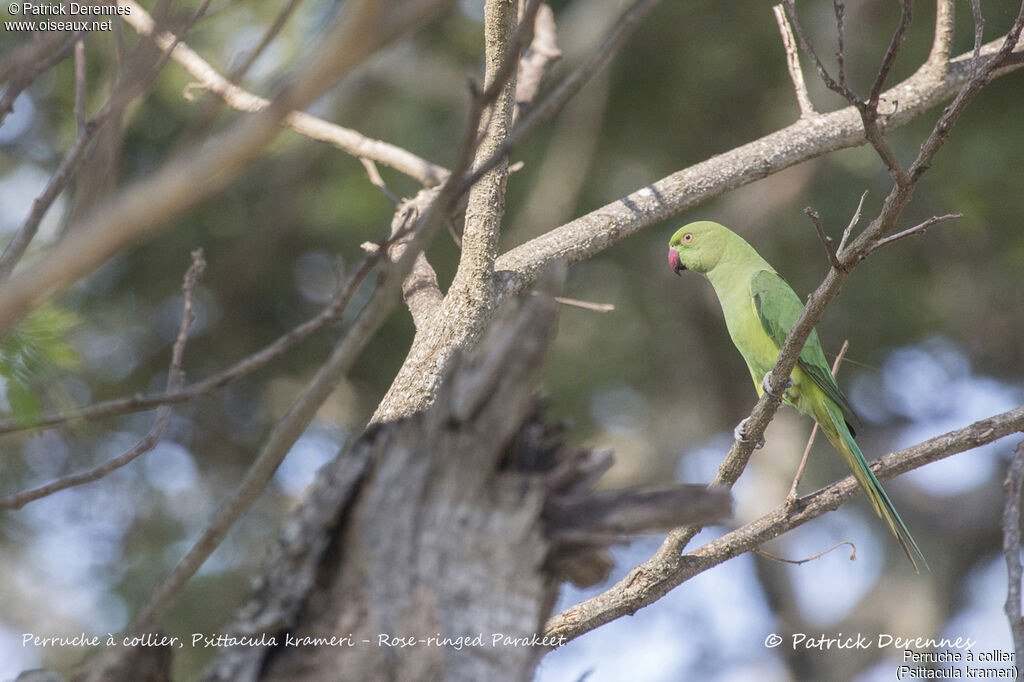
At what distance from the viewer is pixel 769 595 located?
960 centimetres

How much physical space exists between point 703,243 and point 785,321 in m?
0.98

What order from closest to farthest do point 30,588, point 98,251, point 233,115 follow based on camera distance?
point 98,251 → point 233,115 → point 30,588

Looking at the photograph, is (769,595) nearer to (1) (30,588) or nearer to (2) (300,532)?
(1) (30,588)

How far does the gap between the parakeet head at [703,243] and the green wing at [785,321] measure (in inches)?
21.5

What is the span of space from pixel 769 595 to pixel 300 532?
8.97m

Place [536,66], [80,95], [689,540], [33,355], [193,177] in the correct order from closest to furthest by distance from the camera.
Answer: [193,177] → [33,355] → [80,95] → [689,540] → [536,66]

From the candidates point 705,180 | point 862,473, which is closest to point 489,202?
point 705,180

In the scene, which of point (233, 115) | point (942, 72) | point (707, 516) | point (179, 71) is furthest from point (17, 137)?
point (707, 516)

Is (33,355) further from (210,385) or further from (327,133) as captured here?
(327,133)

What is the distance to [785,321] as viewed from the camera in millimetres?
4738

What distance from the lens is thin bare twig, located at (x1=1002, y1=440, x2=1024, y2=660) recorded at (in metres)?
2.45

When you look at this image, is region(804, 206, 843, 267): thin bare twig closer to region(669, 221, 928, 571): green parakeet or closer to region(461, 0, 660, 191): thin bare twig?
region(461, 0, 660, 191): thin bare twig

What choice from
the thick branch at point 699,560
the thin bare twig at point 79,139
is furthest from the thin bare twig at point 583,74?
the thick branch at point 699,560

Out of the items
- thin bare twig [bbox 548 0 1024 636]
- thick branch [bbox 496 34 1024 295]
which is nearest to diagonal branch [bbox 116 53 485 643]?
thick branch [bbox 496 34 1024 295]
